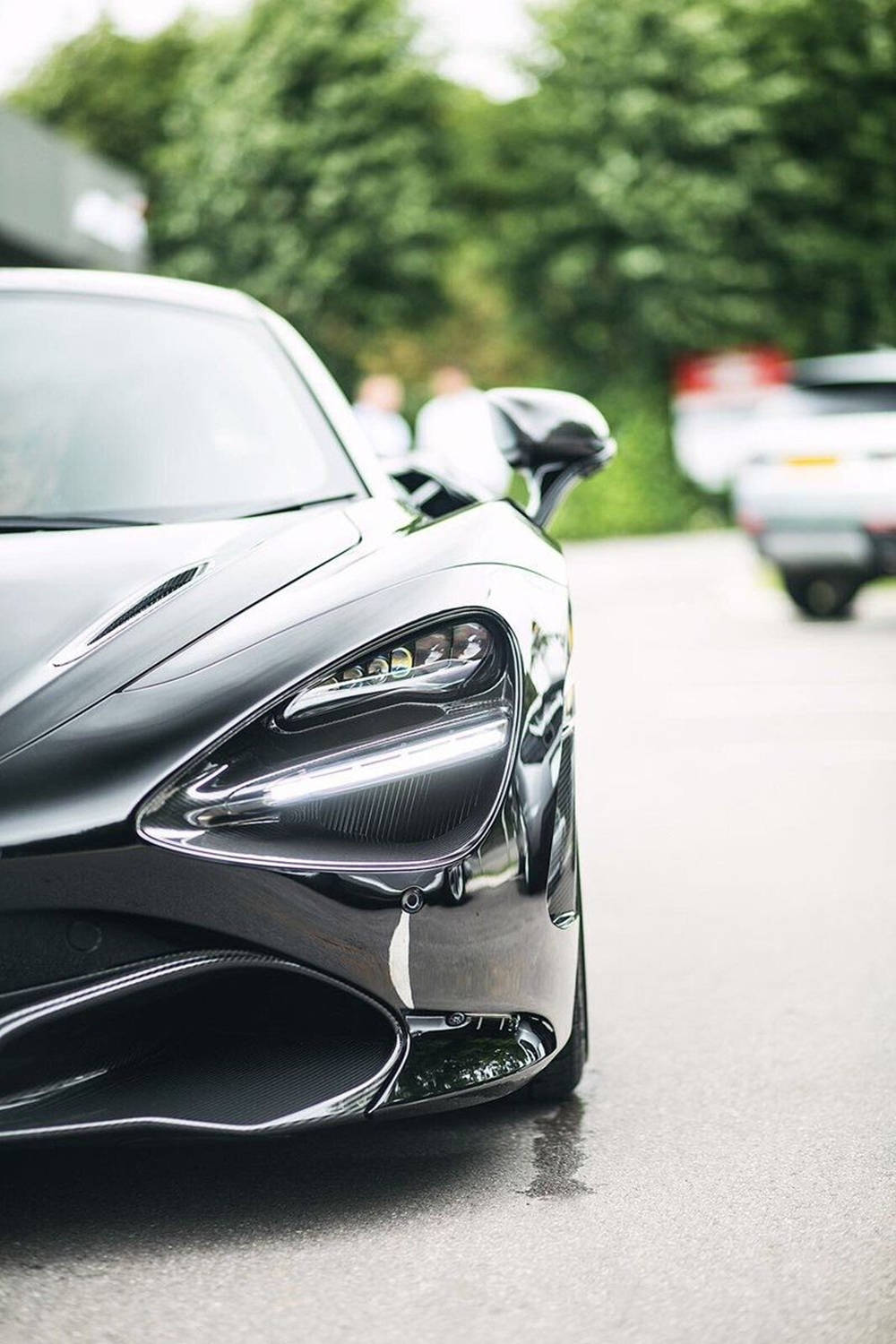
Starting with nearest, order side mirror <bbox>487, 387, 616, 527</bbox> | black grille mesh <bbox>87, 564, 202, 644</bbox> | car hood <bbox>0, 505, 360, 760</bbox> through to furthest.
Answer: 1. car hood <bbox>0, 505, 360, 760</bbox>
2. black grille mesh <bbox>87, 564, 202, 644</bbox>
3. side mirror <bbox>487, 387, 616, 527</bbox>

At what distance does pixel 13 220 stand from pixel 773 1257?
17923 mm

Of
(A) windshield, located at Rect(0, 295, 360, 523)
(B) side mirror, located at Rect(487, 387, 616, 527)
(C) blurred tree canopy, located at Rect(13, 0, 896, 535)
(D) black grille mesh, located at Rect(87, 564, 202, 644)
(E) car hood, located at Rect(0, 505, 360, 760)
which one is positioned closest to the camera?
(E) car hood, located at Rect(0, 505, 360, 760)

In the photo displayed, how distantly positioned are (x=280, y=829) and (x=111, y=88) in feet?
156

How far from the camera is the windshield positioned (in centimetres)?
341

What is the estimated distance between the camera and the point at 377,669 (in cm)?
262

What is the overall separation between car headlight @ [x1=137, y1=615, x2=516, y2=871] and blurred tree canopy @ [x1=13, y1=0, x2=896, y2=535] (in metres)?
27.0

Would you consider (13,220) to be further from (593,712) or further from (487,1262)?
(487,1262)

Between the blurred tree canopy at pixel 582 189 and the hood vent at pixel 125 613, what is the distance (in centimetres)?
2680

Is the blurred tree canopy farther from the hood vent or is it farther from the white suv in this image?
the hood vent

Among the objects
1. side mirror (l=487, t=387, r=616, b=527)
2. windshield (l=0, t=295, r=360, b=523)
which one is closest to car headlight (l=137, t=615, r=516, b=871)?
windshield (l=0, t=295, r=360, b=523)

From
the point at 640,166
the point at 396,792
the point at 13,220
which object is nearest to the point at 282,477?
the point at 396,792

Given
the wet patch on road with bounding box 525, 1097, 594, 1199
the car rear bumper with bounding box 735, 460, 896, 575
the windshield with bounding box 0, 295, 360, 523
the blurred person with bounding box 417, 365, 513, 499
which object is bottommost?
the car rear bumper with bounding box 735, 460, 896, 575

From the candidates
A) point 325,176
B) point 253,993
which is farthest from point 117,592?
point 325,176

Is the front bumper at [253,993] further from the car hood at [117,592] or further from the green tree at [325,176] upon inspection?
the green tree at [325,176]
